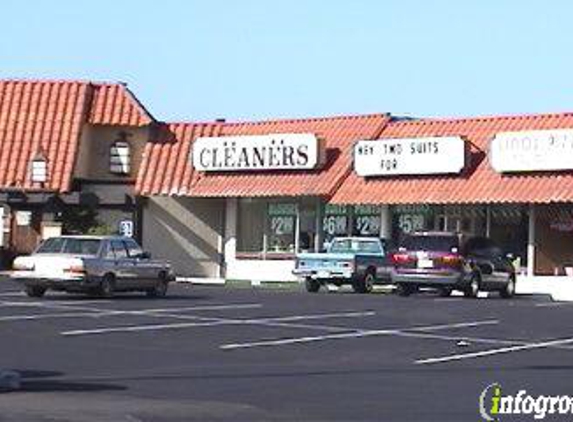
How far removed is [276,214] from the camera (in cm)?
4756

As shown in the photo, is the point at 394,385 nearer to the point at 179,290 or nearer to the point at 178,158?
the point at 179,290

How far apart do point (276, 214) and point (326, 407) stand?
111ft

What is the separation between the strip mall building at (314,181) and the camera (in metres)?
41.2

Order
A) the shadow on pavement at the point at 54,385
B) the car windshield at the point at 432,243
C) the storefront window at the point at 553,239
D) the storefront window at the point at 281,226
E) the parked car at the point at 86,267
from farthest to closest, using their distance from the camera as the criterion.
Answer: the storefront window at the point at 281,226 < the storefront window at the point at 553,239 < the car windshield at the point at 432,243 < the parked car at the point at 86,267 < the shadow on pavement at the point at 54,385

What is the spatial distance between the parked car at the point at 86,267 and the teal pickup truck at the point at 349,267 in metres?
7.23

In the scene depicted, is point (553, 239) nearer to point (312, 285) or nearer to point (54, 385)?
point (312, 285)

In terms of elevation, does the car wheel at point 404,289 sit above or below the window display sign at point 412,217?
below

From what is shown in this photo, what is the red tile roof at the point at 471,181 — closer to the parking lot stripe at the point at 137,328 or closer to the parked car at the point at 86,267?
the parked car at the point at 86,267

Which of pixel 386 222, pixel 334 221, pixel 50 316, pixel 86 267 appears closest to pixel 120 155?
pixel 334 221

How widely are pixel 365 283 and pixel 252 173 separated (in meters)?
9.75

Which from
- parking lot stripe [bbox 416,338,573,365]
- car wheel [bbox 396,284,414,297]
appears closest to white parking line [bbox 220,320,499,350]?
parking lot stripe [bbox 416,338,573,365]

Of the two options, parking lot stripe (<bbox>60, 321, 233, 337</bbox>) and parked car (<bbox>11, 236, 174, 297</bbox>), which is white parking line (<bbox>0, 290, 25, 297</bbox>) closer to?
parked car (<bbox>11, 236, 174, 297</bbox>)

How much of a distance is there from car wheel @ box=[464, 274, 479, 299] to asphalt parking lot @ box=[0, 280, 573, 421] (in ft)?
16.3

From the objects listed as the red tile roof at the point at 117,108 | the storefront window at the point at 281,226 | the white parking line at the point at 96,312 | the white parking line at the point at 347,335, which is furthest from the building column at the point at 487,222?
the white parking line at the point at 347,335
